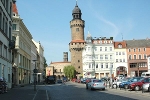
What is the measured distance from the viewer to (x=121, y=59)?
95000 millimetres

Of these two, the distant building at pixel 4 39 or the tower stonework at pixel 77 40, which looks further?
the tower stonework at pixel 77 40

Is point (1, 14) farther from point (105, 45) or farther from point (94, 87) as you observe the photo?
point (105, 45)

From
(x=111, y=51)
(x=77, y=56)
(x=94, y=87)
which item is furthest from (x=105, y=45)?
(x=94, y=87)

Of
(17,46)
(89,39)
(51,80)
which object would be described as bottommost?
(51,80)

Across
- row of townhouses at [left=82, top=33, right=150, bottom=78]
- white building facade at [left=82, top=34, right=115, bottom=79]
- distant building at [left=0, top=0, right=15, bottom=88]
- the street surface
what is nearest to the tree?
row of townhouses at [left=82, top=33, right=150, bottom=78]

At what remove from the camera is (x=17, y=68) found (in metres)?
59.1

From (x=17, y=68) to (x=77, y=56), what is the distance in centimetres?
6532

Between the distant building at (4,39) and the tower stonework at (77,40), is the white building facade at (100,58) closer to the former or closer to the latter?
the tower stonework at (77,40)

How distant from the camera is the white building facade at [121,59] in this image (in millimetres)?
94069

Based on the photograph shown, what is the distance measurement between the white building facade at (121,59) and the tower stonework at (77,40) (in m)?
29.3

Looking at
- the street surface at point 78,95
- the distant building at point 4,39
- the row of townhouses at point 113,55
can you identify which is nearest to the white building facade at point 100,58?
the row of townhouses at point 113,55

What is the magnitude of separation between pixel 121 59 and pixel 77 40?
35042 mm

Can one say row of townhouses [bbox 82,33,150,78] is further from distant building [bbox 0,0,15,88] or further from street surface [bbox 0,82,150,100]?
street surface [bbox 0,82,150,100]

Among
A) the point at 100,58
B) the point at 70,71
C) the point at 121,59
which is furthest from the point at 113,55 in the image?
the point at 70,71
